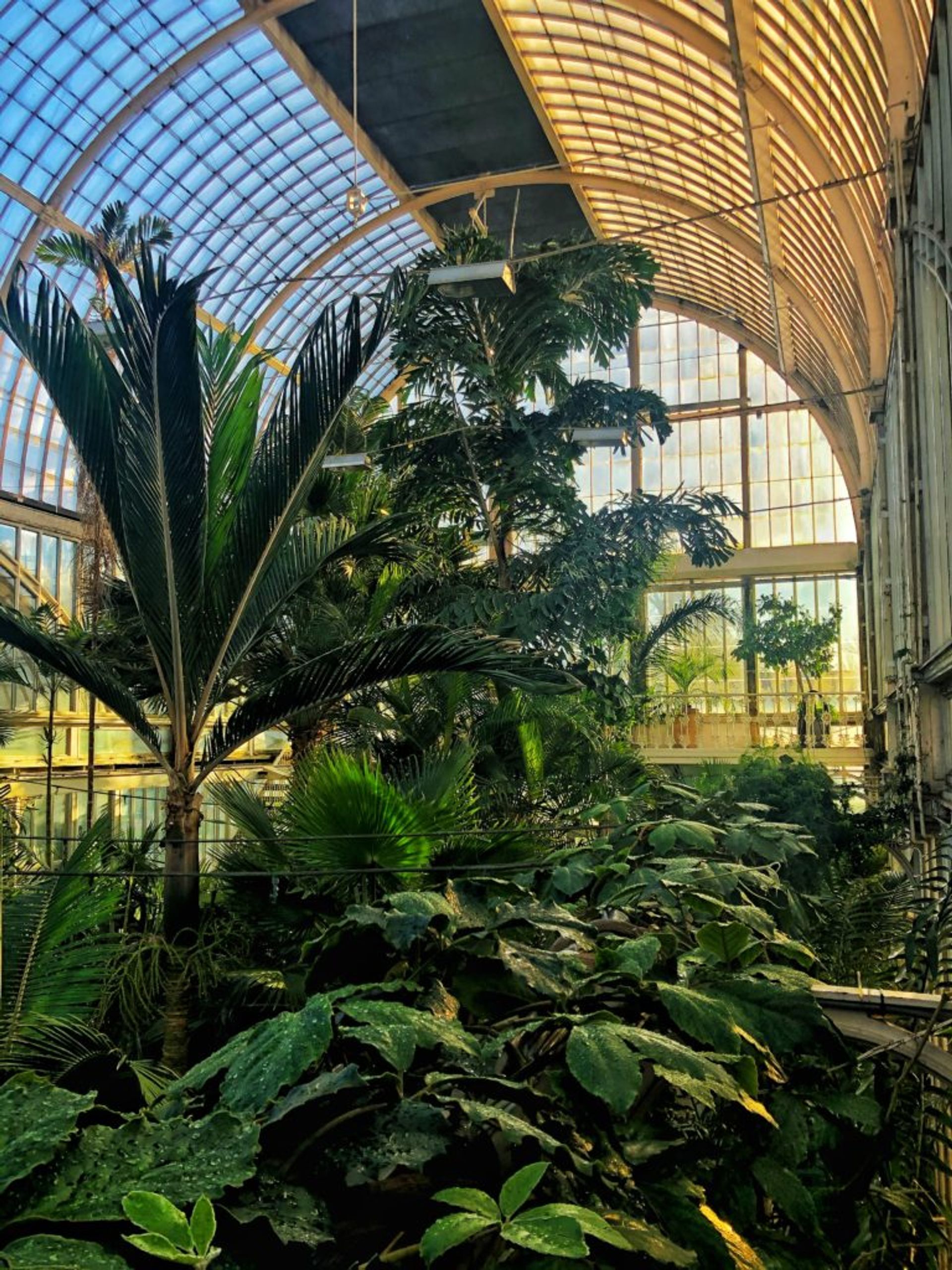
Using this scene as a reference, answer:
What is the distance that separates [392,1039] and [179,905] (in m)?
3.27

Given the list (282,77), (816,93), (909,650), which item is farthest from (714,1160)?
(282,77)

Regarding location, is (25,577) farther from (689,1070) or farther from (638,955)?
(689,1070)

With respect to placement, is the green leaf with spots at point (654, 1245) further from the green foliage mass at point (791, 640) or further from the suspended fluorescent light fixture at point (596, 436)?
the green foliage mass at point (791, 640)

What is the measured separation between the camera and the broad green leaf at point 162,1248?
3.16 ft

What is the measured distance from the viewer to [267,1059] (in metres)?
1.39

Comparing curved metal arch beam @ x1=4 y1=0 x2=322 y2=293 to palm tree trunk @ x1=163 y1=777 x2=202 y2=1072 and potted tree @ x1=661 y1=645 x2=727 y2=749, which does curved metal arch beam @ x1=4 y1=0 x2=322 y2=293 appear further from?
palm tree trunk @ x1=163 y1=777 x2=202 y2=1072

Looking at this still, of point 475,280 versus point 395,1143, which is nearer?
point 395,1143

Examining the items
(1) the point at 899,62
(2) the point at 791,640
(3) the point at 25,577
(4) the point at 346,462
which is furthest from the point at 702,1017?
(2) the point at 791,640

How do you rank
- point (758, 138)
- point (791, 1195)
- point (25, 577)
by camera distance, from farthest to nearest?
point (25, 577) < point (758, 138) < point (791, 1195)

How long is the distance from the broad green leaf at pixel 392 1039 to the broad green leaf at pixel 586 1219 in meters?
0.26

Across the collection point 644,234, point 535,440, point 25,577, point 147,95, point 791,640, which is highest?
point 147,95

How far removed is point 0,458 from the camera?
74.8 feet

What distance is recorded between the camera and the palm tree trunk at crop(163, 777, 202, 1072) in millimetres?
4047

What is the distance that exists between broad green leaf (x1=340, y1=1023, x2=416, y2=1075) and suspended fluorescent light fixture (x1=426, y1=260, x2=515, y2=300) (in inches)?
280
